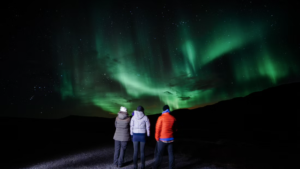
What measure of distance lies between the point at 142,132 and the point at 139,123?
344 millimetres

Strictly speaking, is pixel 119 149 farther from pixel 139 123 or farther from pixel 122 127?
pixel 139 123

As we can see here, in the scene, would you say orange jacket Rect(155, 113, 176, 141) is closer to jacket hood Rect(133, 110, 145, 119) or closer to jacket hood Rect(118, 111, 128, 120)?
jacket hood Rect(133, 110, 145, 119)

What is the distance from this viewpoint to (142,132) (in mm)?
5691

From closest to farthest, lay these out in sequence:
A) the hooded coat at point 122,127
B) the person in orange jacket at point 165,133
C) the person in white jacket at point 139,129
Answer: the person in orange jacket at point 165,133 → the person in white jacket at point 139,129 → the hooded coat at point 122,127

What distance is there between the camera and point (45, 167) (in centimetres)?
723

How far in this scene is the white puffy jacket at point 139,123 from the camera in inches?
224

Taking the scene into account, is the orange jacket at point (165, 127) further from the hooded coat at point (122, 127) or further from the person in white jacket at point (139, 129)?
the hooded coat at point (122, 127)

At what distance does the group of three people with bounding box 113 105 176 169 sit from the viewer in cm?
521

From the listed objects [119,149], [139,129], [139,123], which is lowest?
[119,149]

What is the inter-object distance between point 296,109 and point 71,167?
3646 inches

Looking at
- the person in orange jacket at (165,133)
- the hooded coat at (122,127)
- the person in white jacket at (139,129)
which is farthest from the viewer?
the hooded coat at (122,127)

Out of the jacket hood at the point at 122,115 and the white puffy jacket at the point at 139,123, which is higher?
the jacket hood at the point at 122,115


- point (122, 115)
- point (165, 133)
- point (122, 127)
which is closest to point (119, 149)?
point (122, 127)

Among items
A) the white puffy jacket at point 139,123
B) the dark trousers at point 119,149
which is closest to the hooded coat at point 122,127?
the dark trousers at point 119,149
